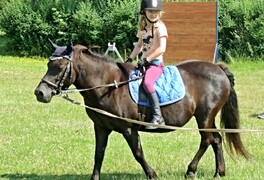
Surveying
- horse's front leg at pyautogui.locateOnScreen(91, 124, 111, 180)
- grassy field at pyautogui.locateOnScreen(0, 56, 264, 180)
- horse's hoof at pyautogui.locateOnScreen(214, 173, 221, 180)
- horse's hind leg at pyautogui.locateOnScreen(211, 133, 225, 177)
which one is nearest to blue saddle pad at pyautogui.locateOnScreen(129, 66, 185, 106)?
horse's front leg at pyautogui.locateOnScreen(91, 124, 111, 180)

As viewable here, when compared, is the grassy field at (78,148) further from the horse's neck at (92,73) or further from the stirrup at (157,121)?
the horse's neck at (92,73)

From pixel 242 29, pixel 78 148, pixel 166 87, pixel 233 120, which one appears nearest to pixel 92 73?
pixel 166 87

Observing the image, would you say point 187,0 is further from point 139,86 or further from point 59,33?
point 139,86

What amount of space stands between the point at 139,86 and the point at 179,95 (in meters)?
0.51

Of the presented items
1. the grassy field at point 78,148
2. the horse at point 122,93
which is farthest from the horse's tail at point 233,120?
the grassy field at point 78,148

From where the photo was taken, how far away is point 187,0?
27.6 metres

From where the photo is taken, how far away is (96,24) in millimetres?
27797

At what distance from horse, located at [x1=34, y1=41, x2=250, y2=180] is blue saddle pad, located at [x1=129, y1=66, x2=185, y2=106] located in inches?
2.6

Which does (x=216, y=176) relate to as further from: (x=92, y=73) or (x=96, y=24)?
(x=96, y=24)

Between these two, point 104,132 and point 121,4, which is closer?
point 104,132

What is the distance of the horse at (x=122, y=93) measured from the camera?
22.3ft

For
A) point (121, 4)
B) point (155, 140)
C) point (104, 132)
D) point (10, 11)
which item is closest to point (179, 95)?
point (104, 132)

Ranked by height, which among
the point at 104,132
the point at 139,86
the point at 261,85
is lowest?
the point at 261,85

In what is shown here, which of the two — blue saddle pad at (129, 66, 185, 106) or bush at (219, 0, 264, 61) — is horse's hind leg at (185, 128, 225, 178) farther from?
bush at (219, 0, 264, 61)
